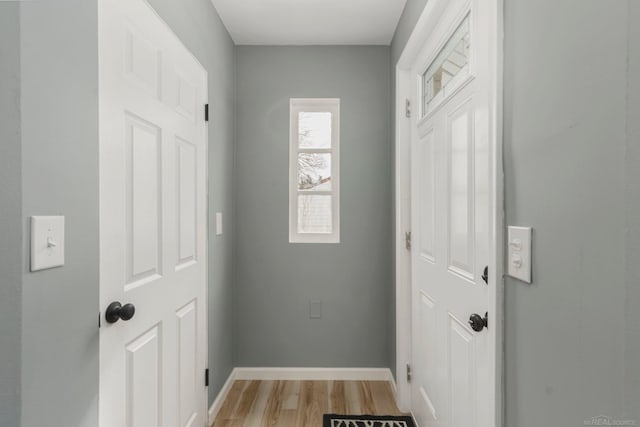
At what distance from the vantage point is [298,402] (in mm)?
2312

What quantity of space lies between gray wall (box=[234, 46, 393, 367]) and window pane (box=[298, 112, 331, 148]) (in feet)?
0.43

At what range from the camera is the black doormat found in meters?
2.05

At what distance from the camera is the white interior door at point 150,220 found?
1.10 meters

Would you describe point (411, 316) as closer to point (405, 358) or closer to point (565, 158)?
point (405, 358)

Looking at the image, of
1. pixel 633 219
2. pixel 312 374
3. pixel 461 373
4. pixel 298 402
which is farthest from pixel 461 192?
pixel 312 374

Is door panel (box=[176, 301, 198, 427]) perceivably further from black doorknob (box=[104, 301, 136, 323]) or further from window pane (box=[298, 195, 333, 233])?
window pane (box=[298, 195, 333, 233])

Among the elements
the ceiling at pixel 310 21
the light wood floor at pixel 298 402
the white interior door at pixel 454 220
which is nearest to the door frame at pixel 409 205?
the white interior door at pixel 454 220

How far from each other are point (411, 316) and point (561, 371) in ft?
4.84

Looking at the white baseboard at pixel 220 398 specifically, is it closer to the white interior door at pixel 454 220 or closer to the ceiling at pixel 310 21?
the white interior door at pixel 454 220

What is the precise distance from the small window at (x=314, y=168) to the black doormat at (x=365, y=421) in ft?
3.89

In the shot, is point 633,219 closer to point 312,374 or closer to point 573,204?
point 573,204

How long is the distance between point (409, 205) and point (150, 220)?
1505mm

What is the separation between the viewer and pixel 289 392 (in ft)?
8.02

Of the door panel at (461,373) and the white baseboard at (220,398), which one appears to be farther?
the white baseboard at (220,398)
